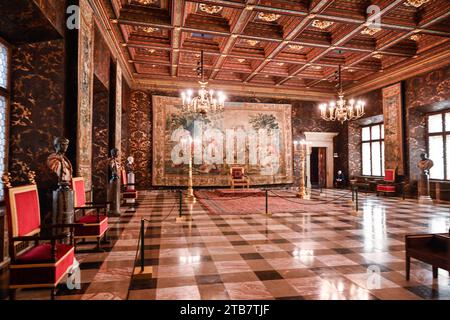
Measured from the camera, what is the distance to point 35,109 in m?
4.27

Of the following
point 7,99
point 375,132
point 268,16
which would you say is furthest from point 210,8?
point 375,132

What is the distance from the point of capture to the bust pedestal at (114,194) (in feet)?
22.2

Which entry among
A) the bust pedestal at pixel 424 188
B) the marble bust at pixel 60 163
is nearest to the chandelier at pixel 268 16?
the marble bust at pixel 60 163

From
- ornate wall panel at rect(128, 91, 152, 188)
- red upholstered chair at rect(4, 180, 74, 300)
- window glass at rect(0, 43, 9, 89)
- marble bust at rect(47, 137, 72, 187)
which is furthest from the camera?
ornate wall panel at rect(128, 91, 152, 188)

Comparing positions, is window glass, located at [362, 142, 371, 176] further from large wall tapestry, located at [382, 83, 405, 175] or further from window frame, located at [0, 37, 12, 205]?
window frame, located at [0, 37, 12, 205]

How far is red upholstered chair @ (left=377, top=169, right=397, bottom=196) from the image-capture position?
1096cm

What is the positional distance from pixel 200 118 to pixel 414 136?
29.2 ft

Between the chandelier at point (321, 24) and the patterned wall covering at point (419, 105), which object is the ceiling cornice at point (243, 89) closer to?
the patterned wall covering at point (419, 105)

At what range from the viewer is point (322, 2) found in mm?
6336

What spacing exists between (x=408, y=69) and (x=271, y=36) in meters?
5.89

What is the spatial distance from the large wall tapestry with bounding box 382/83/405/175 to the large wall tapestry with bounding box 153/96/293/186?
434 cm

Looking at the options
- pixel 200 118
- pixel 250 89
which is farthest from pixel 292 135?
pixel 200 118

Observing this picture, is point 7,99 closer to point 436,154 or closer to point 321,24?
point 321,24

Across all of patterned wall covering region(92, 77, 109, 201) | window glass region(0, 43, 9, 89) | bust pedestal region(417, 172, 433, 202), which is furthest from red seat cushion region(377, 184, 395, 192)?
window glass region(0, 43, 9, 89)
